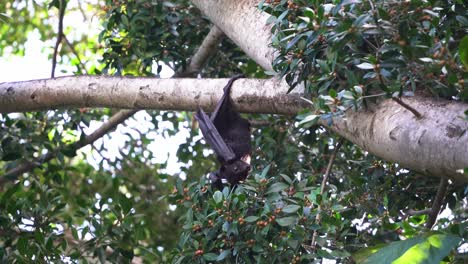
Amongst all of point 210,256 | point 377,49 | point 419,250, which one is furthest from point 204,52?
point 419,250

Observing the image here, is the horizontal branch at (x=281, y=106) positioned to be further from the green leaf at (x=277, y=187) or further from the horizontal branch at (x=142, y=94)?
the green leaf at (x=277, y=187)

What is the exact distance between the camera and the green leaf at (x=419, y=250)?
2449 millimetres

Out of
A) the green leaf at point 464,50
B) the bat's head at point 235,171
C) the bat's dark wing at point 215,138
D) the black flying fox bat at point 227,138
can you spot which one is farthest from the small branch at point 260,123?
the green leaf at point 464,50

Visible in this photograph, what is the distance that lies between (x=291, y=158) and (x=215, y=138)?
29.8 inches

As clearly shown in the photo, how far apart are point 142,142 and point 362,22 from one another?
13.0 feet

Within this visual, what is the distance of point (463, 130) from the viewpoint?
2.43 m

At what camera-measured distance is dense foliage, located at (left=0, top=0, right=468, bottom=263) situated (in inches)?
103

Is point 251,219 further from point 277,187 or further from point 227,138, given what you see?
point 227,138

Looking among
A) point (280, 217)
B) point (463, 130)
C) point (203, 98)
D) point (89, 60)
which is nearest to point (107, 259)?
point (203, 98)

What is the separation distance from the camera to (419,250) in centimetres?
247

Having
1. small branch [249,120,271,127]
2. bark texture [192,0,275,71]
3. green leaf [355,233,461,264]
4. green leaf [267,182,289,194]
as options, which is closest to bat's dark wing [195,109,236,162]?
bark texture [192,0,275,71]

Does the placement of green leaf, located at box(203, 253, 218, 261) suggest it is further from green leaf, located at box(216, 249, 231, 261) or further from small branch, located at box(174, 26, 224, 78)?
small branch, located at box(174, 26, 224, 78)

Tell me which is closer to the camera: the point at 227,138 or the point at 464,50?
the point at 464,50

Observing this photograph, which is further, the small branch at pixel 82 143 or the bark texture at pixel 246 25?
the small branch at pixel 82 143
